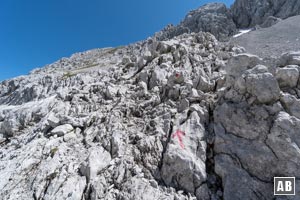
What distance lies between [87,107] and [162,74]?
788 centimetres

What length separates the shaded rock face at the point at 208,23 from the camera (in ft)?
214

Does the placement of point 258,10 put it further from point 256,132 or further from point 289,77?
point 256,132

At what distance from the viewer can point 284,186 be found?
30.2 ft

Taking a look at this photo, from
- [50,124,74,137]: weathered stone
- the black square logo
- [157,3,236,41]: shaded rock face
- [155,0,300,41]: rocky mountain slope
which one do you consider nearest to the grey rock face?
the black square logo

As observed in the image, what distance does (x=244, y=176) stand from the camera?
1002 cm

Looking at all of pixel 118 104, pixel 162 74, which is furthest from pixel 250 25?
pixel 118 104

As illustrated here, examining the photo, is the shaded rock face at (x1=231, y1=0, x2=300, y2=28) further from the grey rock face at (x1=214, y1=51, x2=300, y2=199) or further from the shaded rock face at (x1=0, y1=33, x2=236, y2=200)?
the grey rock face at (x1=214, y1=51, x2=300, y2=199)

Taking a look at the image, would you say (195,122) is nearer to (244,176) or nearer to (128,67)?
(244,176)

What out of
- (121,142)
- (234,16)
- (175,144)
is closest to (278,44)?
(175,144)

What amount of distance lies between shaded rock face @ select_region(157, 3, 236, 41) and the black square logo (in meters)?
59.4

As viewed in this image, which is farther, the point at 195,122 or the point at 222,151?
the point at 195,122

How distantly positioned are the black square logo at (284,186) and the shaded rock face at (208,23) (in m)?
59.4

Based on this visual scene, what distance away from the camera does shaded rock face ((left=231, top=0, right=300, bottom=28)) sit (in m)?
60.7

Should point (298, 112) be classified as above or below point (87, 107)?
below
